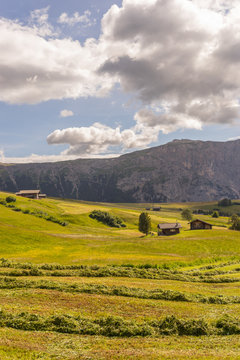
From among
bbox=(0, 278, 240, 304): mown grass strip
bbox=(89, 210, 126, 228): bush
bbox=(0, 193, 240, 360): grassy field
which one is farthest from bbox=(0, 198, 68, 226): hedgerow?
bbox=(0, 278, 240, 304): mown grass strip

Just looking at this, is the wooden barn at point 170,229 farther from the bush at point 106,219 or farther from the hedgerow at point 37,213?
the hedgerow at point 37,213

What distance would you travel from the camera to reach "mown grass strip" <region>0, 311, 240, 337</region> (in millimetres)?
20672

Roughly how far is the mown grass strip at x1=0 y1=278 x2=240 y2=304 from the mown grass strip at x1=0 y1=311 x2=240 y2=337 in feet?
27.6

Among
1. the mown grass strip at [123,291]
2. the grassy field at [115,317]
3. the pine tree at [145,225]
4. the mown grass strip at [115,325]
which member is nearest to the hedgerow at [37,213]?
the pine tree at [145,225]

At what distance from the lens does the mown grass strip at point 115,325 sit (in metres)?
20.7

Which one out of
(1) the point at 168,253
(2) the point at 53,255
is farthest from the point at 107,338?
(1) the point at 168,253

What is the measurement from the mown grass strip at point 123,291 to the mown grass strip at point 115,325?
8402 millimetres

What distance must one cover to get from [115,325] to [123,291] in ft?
35.9

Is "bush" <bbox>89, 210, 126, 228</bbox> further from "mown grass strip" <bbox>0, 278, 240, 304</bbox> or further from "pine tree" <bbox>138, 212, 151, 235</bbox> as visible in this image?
"mown grass strip" <bbox>0, 278, 240, 304</bbox>

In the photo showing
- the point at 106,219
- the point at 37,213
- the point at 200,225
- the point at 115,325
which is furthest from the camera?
the point at 106,219

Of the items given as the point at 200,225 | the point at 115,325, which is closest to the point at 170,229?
the point at 200,225

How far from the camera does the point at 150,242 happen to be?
98438 mm

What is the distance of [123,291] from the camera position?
32.6m

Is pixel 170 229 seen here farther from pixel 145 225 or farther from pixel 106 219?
pixel 106 219
